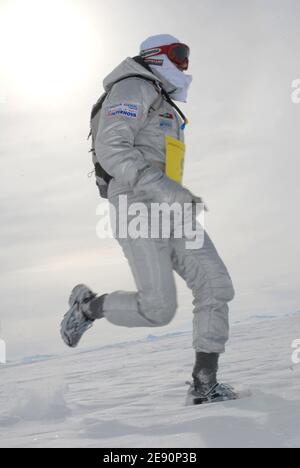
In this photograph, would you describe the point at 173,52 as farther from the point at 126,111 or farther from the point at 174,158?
the point at 174,158

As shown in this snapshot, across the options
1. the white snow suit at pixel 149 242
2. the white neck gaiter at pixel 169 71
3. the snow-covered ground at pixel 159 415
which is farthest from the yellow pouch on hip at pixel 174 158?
the snow-covered ground at pixel 159 415

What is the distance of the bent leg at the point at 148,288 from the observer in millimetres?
3703

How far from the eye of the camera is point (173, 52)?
4145 millimetres

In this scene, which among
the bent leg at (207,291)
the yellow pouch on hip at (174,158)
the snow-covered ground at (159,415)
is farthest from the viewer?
Answer: the yellow pouch on hip at (174,158)

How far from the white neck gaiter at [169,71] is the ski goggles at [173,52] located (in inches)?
1.2

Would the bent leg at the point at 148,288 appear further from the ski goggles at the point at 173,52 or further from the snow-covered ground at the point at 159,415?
the ski goggles at the point at 173,52

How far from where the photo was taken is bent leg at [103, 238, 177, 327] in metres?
3.70

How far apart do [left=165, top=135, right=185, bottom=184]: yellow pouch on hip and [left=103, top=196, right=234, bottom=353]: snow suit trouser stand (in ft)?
1.61

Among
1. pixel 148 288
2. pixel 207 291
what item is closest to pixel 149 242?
pixel 148 288

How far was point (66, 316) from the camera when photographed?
409 centimetres

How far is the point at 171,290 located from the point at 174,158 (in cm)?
100

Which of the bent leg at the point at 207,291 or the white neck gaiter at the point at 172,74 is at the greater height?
the white neck gaiter at the point at 172,74

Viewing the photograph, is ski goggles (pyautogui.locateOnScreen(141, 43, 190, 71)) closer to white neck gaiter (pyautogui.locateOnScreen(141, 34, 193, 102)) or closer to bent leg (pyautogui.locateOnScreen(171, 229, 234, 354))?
white neck gaiter (pyautogui.locateOnScreen(141, 34, 193, 102))

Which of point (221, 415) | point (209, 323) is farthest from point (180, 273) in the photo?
point (221, 415)
